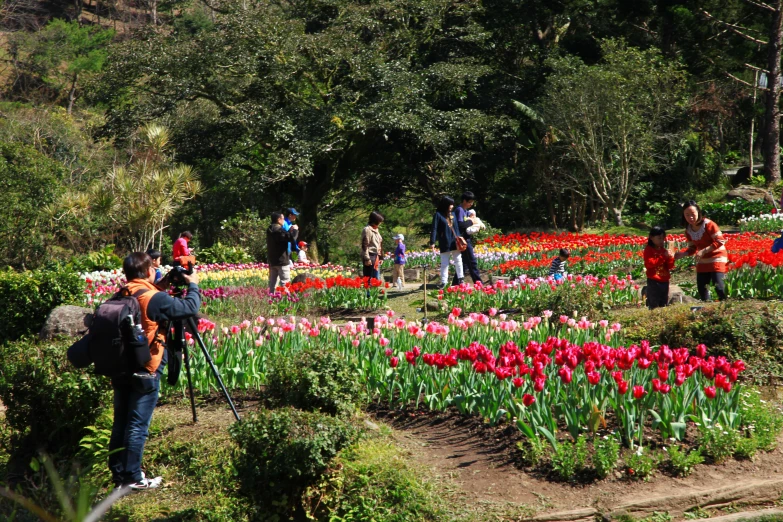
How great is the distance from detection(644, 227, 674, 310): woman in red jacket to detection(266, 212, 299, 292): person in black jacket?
5.55 m

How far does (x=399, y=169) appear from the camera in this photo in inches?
1034

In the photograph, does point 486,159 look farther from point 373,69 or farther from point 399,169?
point 373,69

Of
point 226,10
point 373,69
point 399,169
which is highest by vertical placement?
point 226,10

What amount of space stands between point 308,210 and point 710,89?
603 inches

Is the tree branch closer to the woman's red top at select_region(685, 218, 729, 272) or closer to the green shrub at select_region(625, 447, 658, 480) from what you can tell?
the woman's red top at select_region(685, 218, 729, 272)

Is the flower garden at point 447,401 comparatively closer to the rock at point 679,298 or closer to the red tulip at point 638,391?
the red tulip at point 638,391

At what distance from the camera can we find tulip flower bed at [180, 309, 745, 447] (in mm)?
5176

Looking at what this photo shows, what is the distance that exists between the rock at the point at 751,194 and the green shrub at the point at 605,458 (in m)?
19.7

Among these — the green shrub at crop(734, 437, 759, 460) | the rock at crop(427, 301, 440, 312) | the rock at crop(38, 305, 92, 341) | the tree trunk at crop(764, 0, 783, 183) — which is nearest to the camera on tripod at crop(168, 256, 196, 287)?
the green shrub at crop(734, 437, 759, 460)

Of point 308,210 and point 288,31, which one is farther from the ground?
point 288,31

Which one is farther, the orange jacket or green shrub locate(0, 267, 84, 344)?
green shrub locate(0, 267, 84, 344)

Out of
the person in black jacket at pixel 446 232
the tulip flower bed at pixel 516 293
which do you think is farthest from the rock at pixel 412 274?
the tulip flower bed at pixel 516 293

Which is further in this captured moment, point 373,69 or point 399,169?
point 399,169

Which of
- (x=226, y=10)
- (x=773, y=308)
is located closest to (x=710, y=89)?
(x=226, y=10)
